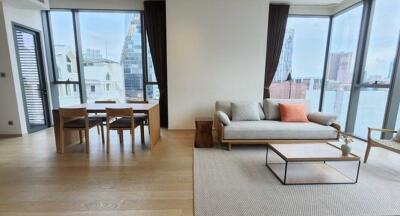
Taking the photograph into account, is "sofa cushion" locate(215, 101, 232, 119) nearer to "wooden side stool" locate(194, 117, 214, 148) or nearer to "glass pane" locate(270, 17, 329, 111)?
"wooden side stool" locate(194, 117, 214, 148)

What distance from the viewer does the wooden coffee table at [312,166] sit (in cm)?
224

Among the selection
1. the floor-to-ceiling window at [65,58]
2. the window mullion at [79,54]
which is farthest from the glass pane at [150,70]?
the floor-to-ceiling window at [65,58]

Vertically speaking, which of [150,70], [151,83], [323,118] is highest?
[150,70]

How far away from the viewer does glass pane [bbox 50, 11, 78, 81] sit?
4.53 m

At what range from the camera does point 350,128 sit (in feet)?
13.6

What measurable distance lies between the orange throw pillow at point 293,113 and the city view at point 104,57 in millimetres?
3076

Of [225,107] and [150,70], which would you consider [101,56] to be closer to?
[150,70]

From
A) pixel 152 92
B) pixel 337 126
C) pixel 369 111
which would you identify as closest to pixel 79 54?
pixel 152 92

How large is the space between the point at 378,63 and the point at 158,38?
4.60m

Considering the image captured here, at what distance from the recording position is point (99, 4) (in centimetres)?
437

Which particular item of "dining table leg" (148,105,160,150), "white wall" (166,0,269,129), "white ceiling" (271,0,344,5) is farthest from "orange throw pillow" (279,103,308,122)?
"dining table leg" (148,105,160,150)

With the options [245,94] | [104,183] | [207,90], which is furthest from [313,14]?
[104,183]

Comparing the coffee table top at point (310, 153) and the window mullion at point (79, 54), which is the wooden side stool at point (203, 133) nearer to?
the coffee table top at point (310, 153)

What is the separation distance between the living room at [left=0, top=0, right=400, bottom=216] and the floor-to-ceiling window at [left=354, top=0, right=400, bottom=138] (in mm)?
21
